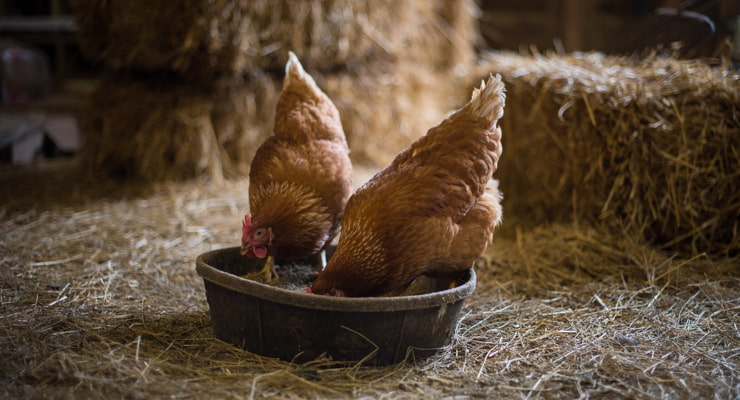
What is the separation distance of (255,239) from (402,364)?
0.87 m

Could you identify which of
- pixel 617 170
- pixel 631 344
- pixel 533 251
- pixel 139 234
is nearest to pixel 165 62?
pixel 139 234

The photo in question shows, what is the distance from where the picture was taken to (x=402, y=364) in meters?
2.28

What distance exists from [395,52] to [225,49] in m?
2.08

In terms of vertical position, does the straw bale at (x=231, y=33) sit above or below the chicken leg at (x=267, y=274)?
above

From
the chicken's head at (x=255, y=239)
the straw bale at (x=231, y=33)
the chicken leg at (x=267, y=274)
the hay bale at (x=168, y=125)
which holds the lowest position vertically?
the chicken leg at (x=267, y=274)

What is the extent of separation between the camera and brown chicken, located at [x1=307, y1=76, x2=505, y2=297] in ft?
7.76

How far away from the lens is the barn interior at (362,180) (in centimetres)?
222

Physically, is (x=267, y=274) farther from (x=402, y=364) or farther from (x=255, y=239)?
(x=402, y=364)

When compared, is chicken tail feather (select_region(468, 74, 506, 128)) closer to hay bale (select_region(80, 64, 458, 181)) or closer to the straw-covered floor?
the straw-covered floor

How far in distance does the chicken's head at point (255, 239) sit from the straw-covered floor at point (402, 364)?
0.42m

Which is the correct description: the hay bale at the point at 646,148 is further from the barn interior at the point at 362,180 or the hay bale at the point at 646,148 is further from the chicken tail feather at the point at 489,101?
the chicken tail feather at the point at 489,101

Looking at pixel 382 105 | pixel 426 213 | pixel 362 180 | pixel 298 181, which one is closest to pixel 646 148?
pixel 426 213

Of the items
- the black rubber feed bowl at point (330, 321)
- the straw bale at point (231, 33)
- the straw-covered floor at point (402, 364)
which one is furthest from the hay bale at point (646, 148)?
the straw bale at point (231, 33)

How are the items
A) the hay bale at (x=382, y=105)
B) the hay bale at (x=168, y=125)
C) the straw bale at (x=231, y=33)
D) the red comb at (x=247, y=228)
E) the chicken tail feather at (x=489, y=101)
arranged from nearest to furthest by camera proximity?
the red comb at (x=247, y=228) < the chicken tail feather at (x=489, y=101) < the straw bale at (x=231, y=33) < the hay bale at (x=168, y=125) < the hay bale at (x=382, y=105)
